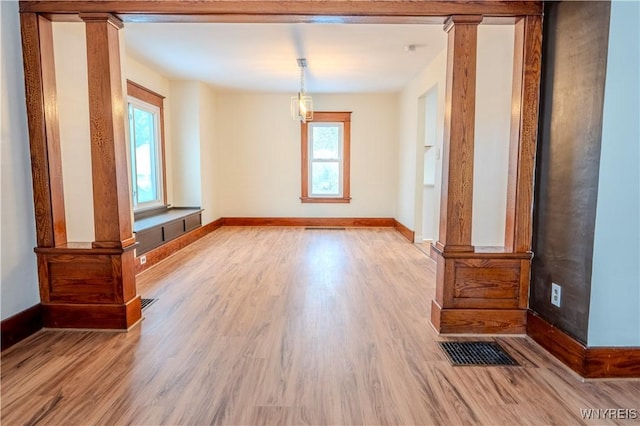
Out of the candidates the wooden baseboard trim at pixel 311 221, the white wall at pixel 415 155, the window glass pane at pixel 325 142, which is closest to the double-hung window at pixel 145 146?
the wooden baseboard trim at pixel 311 221

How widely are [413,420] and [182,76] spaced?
5.52 metres

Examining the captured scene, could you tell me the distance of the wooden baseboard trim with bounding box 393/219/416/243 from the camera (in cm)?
579

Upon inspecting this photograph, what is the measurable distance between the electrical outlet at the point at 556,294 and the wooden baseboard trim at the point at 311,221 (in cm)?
497

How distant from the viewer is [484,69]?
262 cm

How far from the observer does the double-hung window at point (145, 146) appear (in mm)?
4867

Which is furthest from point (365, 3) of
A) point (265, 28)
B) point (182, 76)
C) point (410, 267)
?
point (182, 76)

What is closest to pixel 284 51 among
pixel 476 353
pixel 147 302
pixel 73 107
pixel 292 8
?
pixel 292 8

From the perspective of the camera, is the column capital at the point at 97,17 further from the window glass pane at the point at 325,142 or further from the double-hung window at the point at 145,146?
the window glass pane at the point at 325,142

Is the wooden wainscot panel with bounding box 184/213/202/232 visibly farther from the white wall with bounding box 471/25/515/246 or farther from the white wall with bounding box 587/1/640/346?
the white wall with bounding box 587/1/640/346

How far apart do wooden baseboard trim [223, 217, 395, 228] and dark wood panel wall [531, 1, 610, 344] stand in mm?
4797

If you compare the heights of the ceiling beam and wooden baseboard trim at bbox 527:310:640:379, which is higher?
the ceiling beam

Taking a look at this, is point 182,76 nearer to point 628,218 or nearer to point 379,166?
point 379,166

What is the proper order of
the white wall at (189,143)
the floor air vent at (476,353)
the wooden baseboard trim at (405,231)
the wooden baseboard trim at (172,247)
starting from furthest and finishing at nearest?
the white wall at (189,143) < the wooden baseboard trim at (405,231) < the wooden baseboard trim at (172,247) < the floor air vent at (476,353)

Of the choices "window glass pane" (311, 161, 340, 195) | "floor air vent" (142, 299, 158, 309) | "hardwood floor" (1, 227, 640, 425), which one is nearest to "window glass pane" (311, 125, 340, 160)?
"window glass pane" (311, 161, 340, 195)
